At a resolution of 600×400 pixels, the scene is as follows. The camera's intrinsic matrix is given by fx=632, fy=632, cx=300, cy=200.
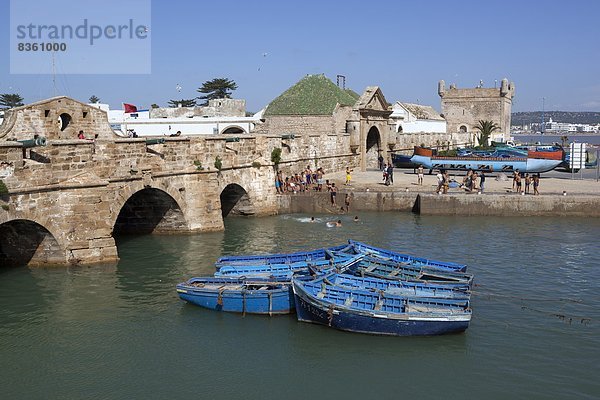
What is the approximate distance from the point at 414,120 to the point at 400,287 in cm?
5007

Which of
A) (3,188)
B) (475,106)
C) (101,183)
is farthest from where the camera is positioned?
(475,106)

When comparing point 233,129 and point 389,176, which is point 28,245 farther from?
point 233,129

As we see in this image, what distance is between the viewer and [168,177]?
24.1m

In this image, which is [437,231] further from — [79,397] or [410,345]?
[79,397]

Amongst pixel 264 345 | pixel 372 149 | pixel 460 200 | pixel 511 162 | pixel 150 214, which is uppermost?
pixel 372 149

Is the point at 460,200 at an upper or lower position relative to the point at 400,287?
upper

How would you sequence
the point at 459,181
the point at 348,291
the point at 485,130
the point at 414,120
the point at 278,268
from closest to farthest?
the point at 348,291 → the point at 278,268 → the point at 459,181 → the point at 485,130 → the point at 414,120

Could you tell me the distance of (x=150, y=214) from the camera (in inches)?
1022

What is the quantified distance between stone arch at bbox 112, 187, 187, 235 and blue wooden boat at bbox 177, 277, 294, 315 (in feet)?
29.2

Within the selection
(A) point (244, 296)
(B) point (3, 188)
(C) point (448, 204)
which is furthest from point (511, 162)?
(B) point (3, 188)

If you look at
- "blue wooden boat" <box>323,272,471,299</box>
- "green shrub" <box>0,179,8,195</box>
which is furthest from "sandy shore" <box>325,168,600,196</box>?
"green shrub" <box>0,179,8,195</box>

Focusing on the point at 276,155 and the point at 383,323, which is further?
the point at 276,155

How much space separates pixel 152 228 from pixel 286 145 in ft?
34.8

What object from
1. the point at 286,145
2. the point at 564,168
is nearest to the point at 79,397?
the point at 286,145
